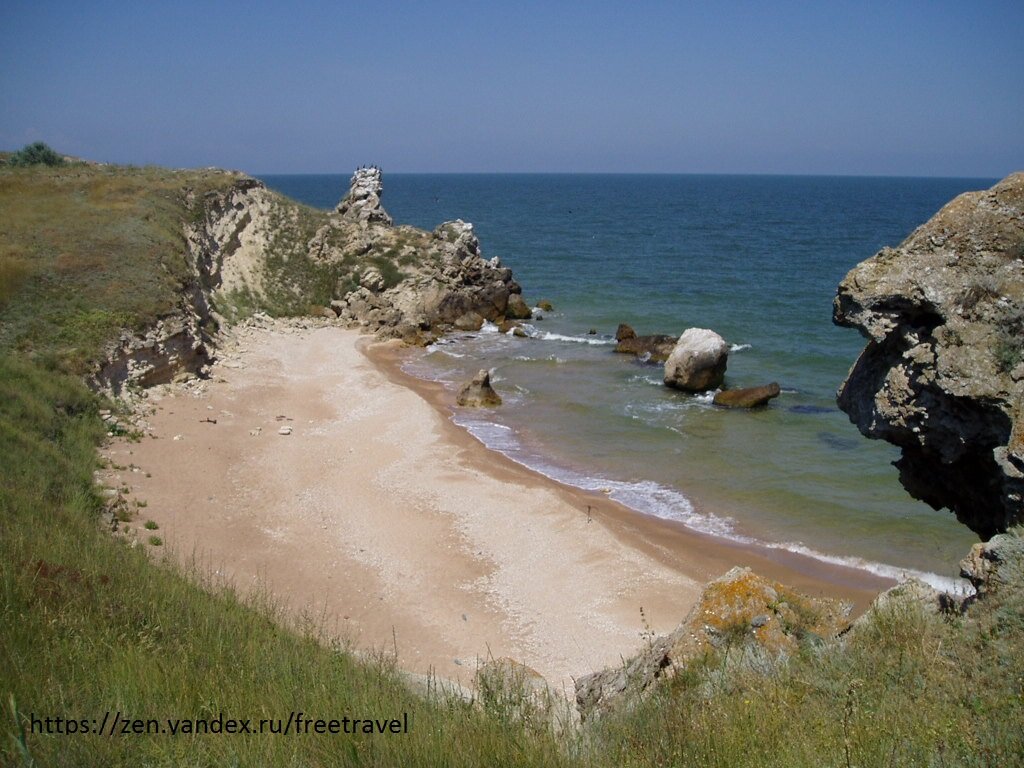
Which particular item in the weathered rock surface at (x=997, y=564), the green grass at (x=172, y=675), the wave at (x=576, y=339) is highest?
the weathered rock surface at (x=997, y=564)

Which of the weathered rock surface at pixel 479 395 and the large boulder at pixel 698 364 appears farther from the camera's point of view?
the large boulder at pixel 698 364

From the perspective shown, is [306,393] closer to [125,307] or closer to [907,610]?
[125,307]

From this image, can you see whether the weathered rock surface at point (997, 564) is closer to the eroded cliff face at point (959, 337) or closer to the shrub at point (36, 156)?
the eroded cliff face at point (959, 337)

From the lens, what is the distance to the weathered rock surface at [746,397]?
28.8 meters

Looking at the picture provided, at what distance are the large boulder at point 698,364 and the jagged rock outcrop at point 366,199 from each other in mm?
25968

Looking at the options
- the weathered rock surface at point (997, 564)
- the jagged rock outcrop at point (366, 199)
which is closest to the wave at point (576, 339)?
the jagged rock outcrop at point (366, 199)

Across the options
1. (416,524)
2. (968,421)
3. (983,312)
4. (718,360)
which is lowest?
(416,524)

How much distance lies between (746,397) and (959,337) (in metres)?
20.6

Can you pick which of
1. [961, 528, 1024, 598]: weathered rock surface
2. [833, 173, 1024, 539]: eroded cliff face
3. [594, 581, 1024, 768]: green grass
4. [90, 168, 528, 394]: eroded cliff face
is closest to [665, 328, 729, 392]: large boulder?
[90, 168, 528, 394]: eroded cliff face

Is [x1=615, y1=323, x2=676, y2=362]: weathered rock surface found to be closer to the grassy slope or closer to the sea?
the sea

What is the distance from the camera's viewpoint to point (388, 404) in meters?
27.4

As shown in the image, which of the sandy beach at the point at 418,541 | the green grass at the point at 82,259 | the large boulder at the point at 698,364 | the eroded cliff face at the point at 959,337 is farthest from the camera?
the large boulder at the point at 698,364

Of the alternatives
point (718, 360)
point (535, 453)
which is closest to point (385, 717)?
point (535, 453)

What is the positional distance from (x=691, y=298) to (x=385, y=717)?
47.7 m
